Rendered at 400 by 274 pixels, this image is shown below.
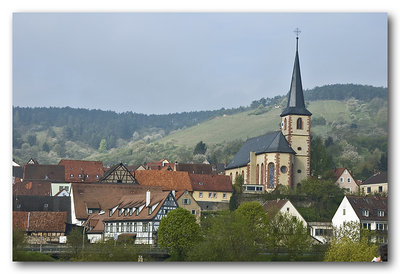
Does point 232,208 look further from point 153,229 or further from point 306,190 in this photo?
point 153,229

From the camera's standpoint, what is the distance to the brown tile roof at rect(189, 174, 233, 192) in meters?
62.2

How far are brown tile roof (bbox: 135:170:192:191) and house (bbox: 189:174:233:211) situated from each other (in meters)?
0.60

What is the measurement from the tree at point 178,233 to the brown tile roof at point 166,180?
16.3 m

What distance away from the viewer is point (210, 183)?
62.8 m

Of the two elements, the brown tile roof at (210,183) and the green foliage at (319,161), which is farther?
the green foliage at (319,161)

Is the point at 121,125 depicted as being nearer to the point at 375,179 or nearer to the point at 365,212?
the point at 375,179

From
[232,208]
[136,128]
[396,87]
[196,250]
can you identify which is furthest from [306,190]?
[136,128]

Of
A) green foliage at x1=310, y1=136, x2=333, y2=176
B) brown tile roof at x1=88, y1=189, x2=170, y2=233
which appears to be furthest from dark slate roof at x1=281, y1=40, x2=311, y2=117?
brown tile roof at x1=88, y1=189, x2=170, y2=233

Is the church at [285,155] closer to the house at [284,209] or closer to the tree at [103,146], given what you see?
the house at [284,209]

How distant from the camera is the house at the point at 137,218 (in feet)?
158

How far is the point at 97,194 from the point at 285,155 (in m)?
17.5

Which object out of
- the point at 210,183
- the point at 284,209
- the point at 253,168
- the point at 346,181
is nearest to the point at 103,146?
the point at 253,168

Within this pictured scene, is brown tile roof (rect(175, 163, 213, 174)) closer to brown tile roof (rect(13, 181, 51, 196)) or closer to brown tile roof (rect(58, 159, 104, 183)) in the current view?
brown tile roof (rect(58, 159, 104, 183))

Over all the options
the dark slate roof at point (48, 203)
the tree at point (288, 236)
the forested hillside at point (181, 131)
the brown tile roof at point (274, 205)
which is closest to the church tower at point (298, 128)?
the forested hillside at point (181, 131)
